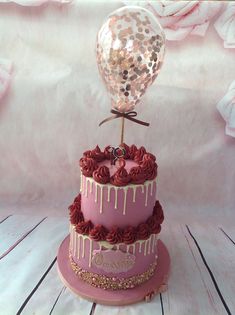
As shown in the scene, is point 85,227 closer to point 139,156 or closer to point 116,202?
point 116,202

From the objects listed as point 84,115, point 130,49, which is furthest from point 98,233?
point 84,115

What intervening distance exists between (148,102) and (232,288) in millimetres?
691

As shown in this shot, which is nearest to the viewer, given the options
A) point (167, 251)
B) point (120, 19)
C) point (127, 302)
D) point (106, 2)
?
point (120, 19)

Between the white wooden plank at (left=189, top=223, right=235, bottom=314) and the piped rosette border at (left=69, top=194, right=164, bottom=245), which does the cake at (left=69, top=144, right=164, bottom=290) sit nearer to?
the piped rosette border at (left=69, top=194, right=164, bottom=245)

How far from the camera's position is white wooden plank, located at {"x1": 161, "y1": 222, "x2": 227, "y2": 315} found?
39.7 inches

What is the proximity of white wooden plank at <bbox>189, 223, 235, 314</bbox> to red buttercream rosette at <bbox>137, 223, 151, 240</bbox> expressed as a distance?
29 centimetres

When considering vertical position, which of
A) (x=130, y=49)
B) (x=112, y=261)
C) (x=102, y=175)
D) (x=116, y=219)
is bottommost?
(x=112, y=261)

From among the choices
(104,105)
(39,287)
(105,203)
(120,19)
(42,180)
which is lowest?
(39,287)

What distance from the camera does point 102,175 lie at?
3.10 feet

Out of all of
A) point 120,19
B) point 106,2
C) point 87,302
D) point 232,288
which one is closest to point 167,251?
point 232,288

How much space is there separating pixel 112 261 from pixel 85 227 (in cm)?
11

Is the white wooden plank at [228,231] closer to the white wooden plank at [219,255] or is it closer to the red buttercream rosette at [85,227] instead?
the white wooden plank at [219,255]

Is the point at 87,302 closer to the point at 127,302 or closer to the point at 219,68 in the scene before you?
the point at 127,302

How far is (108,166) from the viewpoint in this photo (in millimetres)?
1007
